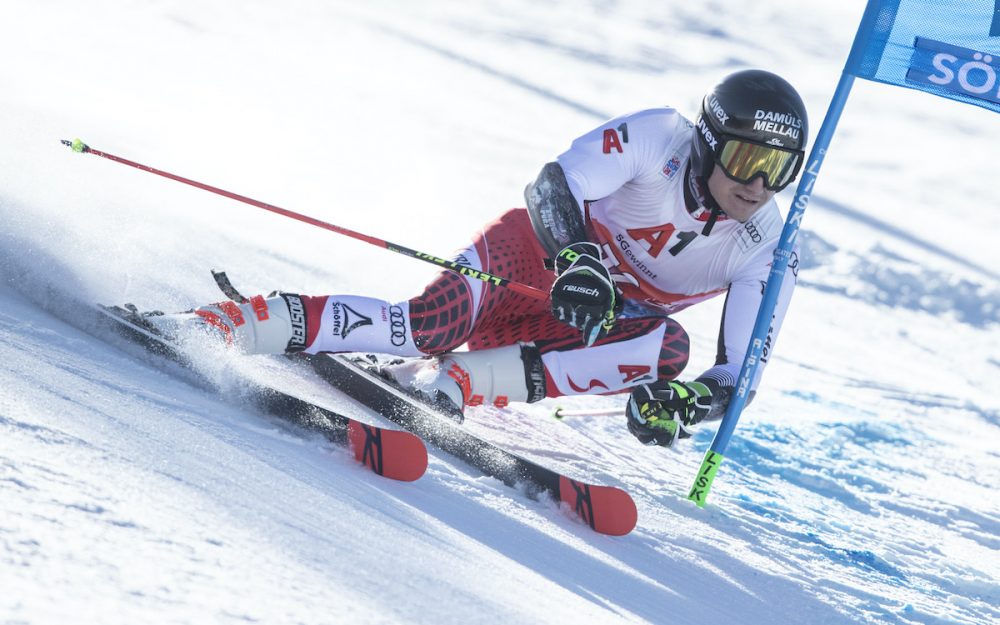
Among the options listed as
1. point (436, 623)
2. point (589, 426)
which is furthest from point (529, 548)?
point (589, 426)

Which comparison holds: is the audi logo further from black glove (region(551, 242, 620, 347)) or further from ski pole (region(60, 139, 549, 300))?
black glove (region(551, 242, 620, 347))

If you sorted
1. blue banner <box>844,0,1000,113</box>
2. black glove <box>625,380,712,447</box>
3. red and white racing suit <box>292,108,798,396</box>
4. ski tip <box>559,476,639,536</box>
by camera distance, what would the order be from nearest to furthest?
ski tip <box>559,476,639,536</box> → black glove <box>625,380,712,447</box> → red and white racing suit <box>292,108,798,396</box> → blue banner <box>844,0,1000,113</box>

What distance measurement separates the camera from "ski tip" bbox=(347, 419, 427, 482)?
218 centimetres

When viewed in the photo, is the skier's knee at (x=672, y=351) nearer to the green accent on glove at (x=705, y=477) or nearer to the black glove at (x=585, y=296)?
the green accent on glove at (x=705, y=477)

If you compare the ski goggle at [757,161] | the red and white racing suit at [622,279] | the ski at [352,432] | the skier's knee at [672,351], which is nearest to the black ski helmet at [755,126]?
the ski goggle at [757,161]

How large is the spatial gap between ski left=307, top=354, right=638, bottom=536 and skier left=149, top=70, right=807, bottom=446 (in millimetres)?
166

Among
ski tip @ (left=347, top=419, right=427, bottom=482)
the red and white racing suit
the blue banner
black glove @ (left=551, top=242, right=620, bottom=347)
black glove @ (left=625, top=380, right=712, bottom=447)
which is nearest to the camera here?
ski tip @ (left=347, top=419, right=427, bottom=482)

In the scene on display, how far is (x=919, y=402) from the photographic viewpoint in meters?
8.03

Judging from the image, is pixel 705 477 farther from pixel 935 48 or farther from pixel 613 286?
pixel 935 48

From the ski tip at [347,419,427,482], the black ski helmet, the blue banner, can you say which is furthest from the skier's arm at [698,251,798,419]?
the ski tip at [347,419,427,482]

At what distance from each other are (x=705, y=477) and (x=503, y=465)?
0.82m

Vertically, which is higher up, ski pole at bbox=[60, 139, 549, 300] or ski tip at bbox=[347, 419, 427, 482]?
ski pole at bbox=[60, 139, 549, 300]

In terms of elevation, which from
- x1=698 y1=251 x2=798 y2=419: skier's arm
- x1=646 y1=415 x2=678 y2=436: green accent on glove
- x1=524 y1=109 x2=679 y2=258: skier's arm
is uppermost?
x1=524 y1=109 x2=679 y2=258: skier's arm

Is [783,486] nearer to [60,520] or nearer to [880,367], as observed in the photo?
[60,520]
